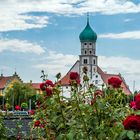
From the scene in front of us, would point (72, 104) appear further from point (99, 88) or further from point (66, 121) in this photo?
point (99, 88)

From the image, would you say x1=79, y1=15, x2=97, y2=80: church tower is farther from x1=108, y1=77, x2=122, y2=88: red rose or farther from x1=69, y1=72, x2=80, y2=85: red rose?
x1=108, y1=77, x2=122, y2=88: red rose

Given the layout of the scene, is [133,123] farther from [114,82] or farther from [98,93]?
[98,93]

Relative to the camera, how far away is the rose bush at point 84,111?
152 inches

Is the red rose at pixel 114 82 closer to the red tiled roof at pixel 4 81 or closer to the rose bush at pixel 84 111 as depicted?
the rose bush at pixel 84 111

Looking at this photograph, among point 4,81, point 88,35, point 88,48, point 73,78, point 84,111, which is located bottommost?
point 84,111

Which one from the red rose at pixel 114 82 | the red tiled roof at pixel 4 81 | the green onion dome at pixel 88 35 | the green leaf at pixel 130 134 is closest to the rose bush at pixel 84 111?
the red rose at pixel 114 82

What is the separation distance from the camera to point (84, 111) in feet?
13.2

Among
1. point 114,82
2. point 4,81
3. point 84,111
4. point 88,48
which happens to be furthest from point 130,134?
point 88,48

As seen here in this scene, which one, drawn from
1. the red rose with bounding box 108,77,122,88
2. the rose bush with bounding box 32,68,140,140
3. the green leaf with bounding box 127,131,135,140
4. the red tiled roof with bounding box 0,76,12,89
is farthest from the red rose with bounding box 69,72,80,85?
the red tiled roof with bounding box 0,76,12,89

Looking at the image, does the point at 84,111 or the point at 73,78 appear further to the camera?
the point at 73,78

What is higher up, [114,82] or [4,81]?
[4,81]

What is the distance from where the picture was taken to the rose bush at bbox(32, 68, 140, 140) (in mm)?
3850

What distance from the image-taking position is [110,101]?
14.3 ft

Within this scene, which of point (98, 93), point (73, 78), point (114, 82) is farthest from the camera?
point (98, 93)
